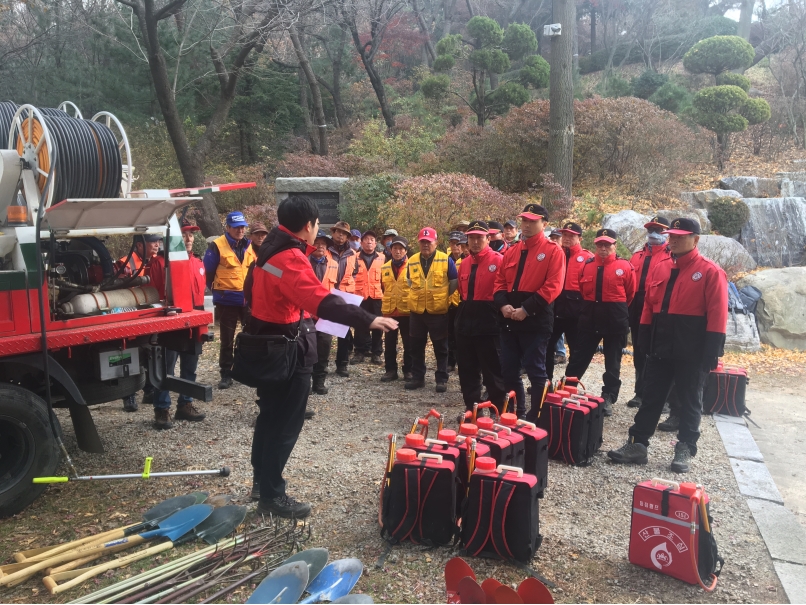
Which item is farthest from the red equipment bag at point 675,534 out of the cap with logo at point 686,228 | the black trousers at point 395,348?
the black trousers at point 395,348

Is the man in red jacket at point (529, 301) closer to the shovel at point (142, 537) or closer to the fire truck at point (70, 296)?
the fire truck at point (70, 296)

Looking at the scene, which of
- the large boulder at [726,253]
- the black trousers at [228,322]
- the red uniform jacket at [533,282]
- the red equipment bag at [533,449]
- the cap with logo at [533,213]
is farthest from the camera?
the large boulder at [726,253]

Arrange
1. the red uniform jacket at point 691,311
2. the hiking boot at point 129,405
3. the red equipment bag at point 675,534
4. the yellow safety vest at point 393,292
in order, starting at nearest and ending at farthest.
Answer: the red equipment bag at point 675,534 → the red uniform jacket at point 691,311 → the hiking boot at point 129,405 → the yellow safety vest at point 393,292

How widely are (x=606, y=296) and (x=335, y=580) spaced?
4887 mm

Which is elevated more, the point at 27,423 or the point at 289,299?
the point at 289,299

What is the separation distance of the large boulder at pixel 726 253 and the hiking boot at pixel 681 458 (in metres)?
8.41

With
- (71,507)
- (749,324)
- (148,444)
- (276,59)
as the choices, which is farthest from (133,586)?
(276,59)

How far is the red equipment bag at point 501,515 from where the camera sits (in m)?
3.80

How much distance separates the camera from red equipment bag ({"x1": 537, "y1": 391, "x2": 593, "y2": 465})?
5469 mm

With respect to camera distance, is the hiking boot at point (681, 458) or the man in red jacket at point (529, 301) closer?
the hiking boot at point (681, 458)

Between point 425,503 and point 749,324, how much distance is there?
931 cm

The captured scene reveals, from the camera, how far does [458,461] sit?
163 inches

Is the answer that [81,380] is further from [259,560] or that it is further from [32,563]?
[259,560]

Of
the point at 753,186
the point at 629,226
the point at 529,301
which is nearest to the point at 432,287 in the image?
the point at 529,301
